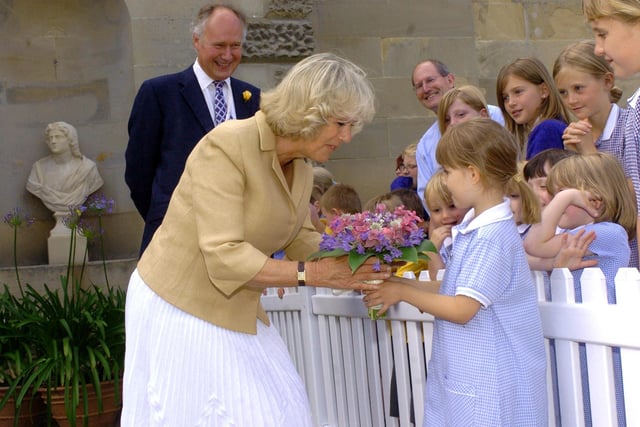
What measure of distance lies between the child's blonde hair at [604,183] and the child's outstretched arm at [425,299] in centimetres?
77

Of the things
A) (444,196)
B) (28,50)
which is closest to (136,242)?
(28,50)

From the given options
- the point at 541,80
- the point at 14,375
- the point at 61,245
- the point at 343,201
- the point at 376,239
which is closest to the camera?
the point at 376,239


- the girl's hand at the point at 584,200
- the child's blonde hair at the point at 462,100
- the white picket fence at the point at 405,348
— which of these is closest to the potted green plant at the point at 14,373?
the white picket fence at the point at 405,348

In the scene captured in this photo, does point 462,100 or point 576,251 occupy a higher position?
point 462,100

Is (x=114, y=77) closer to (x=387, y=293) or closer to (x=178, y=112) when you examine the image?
(x=178, y=112)

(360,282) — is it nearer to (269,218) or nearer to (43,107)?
(269,218)

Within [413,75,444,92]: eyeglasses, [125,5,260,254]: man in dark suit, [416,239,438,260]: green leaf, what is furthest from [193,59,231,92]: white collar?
[416,239,438,260]: green leaf

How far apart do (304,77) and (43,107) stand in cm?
635

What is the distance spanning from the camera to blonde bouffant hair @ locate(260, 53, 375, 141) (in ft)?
9.75

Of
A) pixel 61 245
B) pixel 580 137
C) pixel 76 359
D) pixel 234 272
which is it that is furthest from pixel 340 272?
pixel 61 245

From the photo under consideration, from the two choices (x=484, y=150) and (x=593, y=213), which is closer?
(x=484, y=150)

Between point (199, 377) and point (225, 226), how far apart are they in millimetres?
509

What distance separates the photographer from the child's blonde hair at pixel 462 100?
477cm

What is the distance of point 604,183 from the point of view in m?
3.61
